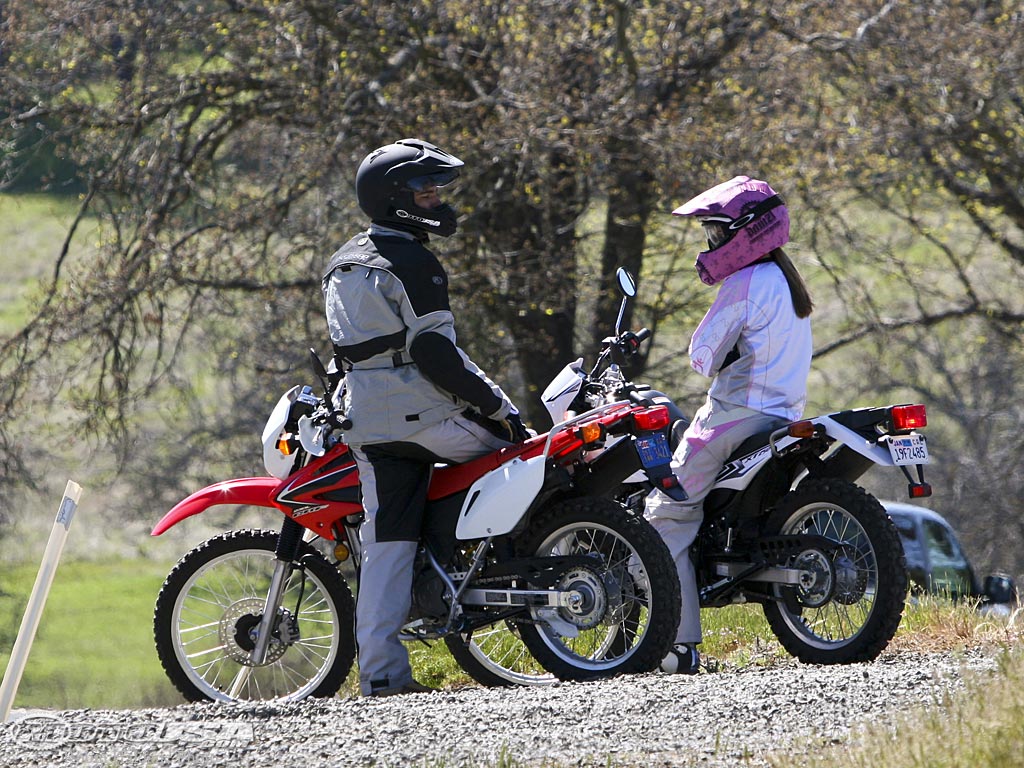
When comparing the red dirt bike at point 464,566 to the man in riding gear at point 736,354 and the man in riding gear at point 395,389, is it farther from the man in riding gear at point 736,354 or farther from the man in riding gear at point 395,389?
the man in riding gear at point 736,354

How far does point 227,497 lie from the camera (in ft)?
20.5

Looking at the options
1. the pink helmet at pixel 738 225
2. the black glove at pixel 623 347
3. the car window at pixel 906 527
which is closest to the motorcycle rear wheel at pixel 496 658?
the black glove at pixel 623 347

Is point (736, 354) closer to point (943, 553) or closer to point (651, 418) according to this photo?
point (651, 418)

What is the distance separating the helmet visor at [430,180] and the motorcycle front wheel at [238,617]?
1476 millimetres

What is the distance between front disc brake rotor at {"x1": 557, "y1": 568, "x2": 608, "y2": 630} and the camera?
565 cm

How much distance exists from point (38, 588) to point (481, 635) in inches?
69.1

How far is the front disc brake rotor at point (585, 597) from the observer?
5.65m

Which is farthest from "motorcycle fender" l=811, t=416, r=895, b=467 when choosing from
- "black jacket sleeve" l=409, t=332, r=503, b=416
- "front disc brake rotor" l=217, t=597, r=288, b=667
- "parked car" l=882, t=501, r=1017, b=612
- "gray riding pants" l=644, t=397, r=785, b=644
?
"parked car" l=882, t=501, r=1017, b=612

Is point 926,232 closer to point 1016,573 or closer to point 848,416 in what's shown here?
point 1016,573

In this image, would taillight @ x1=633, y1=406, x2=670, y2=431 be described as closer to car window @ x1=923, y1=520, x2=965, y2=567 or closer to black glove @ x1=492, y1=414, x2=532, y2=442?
black glove @ x1=492, y1=414, x2=532, y2=442

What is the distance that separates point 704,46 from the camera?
1395cm

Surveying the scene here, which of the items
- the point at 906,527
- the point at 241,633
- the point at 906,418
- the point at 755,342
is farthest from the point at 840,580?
the point at 906,527

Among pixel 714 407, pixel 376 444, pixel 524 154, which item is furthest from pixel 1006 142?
pixel 376 444

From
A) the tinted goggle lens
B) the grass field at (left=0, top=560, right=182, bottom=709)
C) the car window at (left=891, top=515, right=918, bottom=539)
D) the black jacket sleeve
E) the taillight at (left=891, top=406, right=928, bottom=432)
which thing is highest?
the tinted goggle lens
